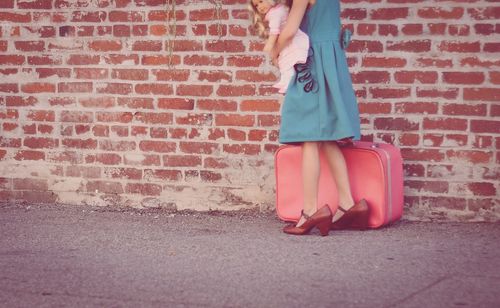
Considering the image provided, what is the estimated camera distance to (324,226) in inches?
158

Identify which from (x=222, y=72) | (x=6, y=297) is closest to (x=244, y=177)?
(x=222, y=72)

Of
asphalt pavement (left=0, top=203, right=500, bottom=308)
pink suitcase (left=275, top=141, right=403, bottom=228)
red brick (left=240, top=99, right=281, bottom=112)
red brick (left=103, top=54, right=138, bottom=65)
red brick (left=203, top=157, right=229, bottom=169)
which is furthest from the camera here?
red brick (left=103, top=54, right=138, bottom=65)

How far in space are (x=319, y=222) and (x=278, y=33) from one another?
0.98 m

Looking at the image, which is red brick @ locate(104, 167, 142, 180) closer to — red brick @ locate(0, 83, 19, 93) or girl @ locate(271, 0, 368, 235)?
red brick @ locate(0, 83, 19, 93)

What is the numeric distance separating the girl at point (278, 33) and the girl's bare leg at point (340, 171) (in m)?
0.42

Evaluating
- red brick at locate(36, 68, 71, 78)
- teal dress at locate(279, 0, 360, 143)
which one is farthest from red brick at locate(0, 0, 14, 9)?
teal dress at locate(279, 0, 360, 143)

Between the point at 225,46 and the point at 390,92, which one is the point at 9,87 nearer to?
the point at 225,46

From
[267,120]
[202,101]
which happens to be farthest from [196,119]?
[267,120]

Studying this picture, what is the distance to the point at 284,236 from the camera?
4.08 meters

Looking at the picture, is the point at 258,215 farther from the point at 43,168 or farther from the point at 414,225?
the point at 43,168

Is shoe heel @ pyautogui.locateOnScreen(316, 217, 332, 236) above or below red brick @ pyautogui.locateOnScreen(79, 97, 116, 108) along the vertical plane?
below

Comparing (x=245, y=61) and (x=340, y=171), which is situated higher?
(x=245, y=61)

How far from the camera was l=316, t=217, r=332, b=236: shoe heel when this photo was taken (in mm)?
4000

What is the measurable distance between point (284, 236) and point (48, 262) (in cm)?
121
